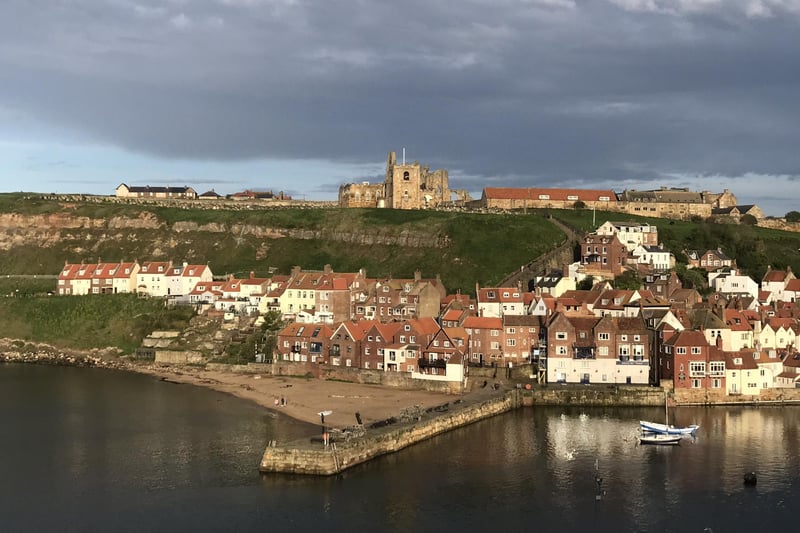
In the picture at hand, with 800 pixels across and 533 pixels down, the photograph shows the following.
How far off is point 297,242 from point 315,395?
73.9 meters

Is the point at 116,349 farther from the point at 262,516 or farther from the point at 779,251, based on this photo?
the point at 779,251

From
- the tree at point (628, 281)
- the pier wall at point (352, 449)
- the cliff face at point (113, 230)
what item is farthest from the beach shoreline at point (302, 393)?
the cliff face at point (113, 230)

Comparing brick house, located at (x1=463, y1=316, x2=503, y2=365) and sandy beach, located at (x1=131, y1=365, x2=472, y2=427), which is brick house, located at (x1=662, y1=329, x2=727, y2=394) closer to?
brick house, located at (x1=463, y1=316, x2=503, y2=365)

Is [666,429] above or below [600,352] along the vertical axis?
below

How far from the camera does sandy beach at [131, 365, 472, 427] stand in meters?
70.8

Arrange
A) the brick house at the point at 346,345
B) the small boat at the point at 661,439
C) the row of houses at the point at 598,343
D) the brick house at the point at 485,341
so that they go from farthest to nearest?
the brick house at the point at 346,345 → the brick house at the point at 485,341 → the row of houses at the point at 598,343 → the small boat at the point at 661,439

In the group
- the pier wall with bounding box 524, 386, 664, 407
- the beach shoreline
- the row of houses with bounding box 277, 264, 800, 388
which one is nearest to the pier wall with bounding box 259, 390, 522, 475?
the beach shoreline

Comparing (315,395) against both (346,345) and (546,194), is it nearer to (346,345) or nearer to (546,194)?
(346,345)

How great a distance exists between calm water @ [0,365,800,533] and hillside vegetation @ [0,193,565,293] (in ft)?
172

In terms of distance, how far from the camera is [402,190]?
170 meters

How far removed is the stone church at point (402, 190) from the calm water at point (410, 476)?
98.7 meters

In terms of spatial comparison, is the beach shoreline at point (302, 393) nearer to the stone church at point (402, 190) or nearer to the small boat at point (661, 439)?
the small boat at point (661, 439)

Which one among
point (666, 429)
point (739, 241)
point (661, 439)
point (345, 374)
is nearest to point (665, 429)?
point (666, 429)

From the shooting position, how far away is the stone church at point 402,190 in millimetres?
170375
